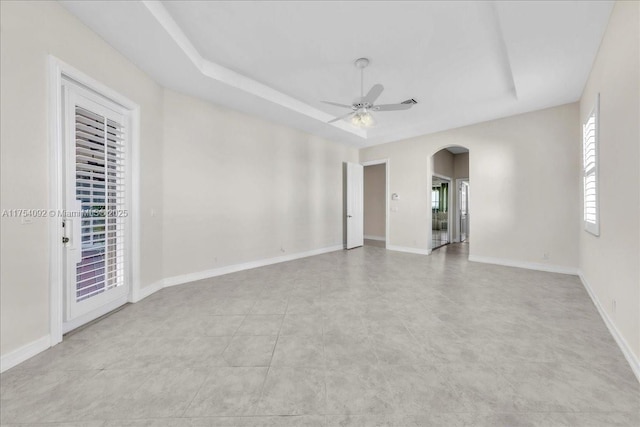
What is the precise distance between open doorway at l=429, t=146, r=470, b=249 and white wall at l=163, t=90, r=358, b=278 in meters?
3.61

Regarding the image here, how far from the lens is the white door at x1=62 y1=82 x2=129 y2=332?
7.63 feet

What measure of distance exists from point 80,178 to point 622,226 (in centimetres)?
495

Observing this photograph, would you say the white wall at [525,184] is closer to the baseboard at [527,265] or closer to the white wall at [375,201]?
the baseboard at [527,265]

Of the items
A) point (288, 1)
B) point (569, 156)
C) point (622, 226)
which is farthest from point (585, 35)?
point (288, 1)

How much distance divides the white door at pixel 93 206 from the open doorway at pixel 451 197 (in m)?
7.19

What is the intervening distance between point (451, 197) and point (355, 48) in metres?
6.31

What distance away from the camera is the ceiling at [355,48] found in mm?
2400

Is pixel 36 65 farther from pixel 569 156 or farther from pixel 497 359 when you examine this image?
pixel 569 156

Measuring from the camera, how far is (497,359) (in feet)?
6.32

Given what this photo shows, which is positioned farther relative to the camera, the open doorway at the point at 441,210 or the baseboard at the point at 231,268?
the open doorway at the point at 441,210

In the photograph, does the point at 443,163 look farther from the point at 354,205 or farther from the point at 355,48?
the point at 355,48

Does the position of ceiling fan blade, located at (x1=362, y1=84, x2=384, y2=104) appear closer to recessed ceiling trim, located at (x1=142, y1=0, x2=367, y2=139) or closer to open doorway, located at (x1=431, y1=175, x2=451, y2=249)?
recessed ceiling trim, located at (x1=142, y1=0, x2=367, y2=139)

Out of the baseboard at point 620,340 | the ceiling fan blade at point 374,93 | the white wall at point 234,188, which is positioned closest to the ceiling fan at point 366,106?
the ceiling fan blade at point 374,93

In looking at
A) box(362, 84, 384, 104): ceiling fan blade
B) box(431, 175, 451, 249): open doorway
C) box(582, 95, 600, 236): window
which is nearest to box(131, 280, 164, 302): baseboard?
box(362, 84, 384, 104): ceiling fan blade
